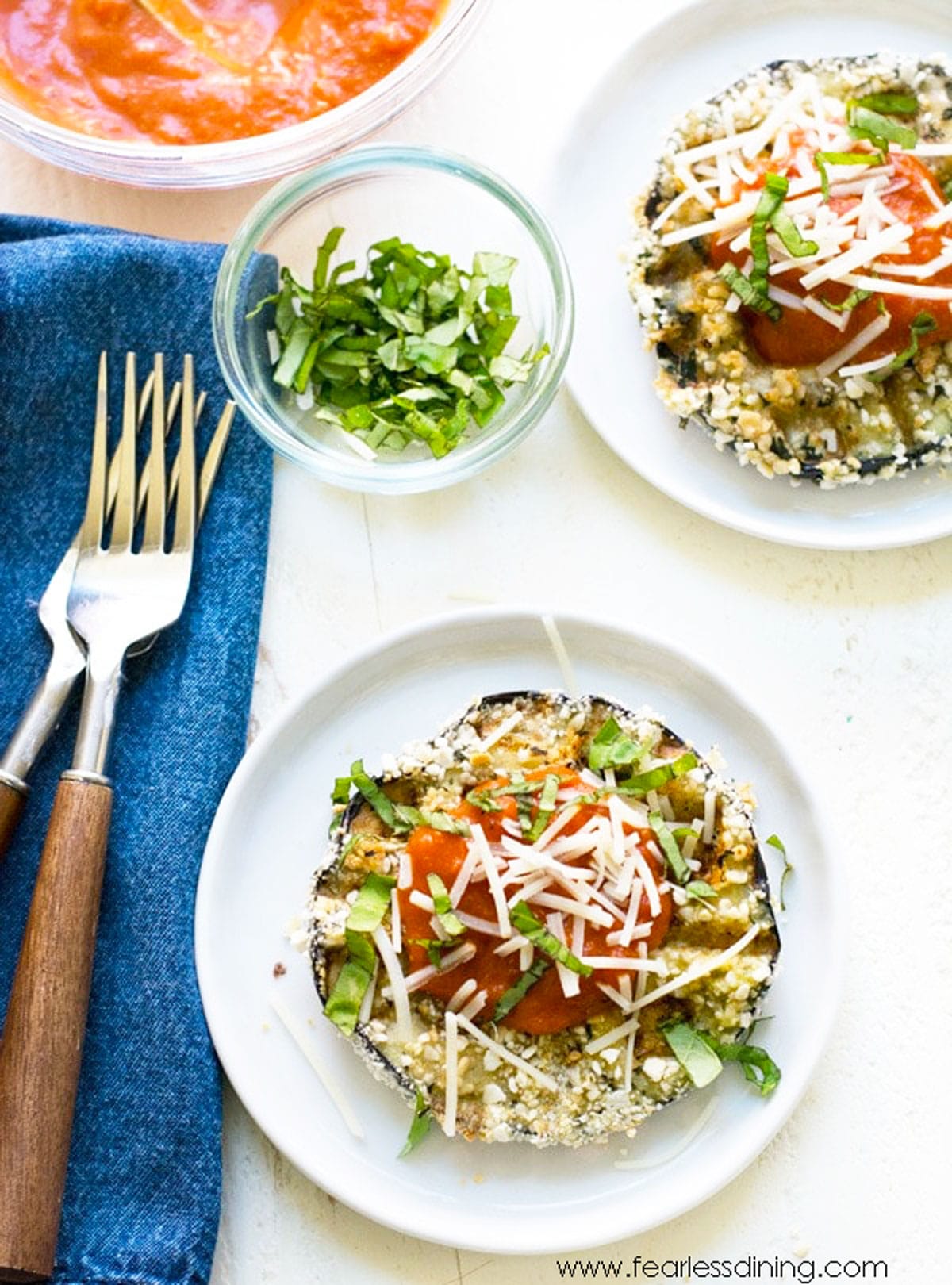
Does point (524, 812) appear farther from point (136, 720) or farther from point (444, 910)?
point (136, 720)

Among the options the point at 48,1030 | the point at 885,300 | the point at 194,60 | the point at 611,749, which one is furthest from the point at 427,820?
the point at 194,60

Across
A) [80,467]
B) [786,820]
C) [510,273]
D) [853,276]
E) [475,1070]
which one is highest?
[853,276]

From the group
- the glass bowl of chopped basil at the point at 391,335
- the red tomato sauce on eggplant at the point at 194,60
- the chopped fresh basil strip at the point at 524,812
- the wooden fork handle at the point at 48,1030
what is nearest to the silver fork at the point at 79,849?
the wooden fork handle at the point at 48,1030

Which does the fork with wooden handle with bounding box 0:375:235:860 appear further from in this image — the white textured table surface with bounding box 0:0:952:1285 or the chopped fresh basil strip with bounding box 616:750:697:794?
the chopped fresh basil strip with bounding box 616:750:697:794

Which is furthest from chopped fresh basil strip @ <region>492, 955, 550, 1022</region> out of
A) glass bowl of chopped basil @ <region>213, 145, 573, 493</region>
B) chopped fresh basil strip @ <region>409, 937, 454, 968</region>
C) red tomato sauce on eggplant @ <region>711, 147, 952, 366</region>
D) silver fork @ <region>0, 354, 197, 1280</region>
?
red tomato sauce on eggplant @ <region>711, 147, 952, 366</region>

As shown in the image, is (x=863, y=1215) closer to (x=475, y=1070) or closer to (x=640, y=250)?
(x=475, y=1070)

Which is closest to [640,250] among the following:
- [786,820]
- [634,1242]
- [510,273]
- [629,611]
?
[510,273]
